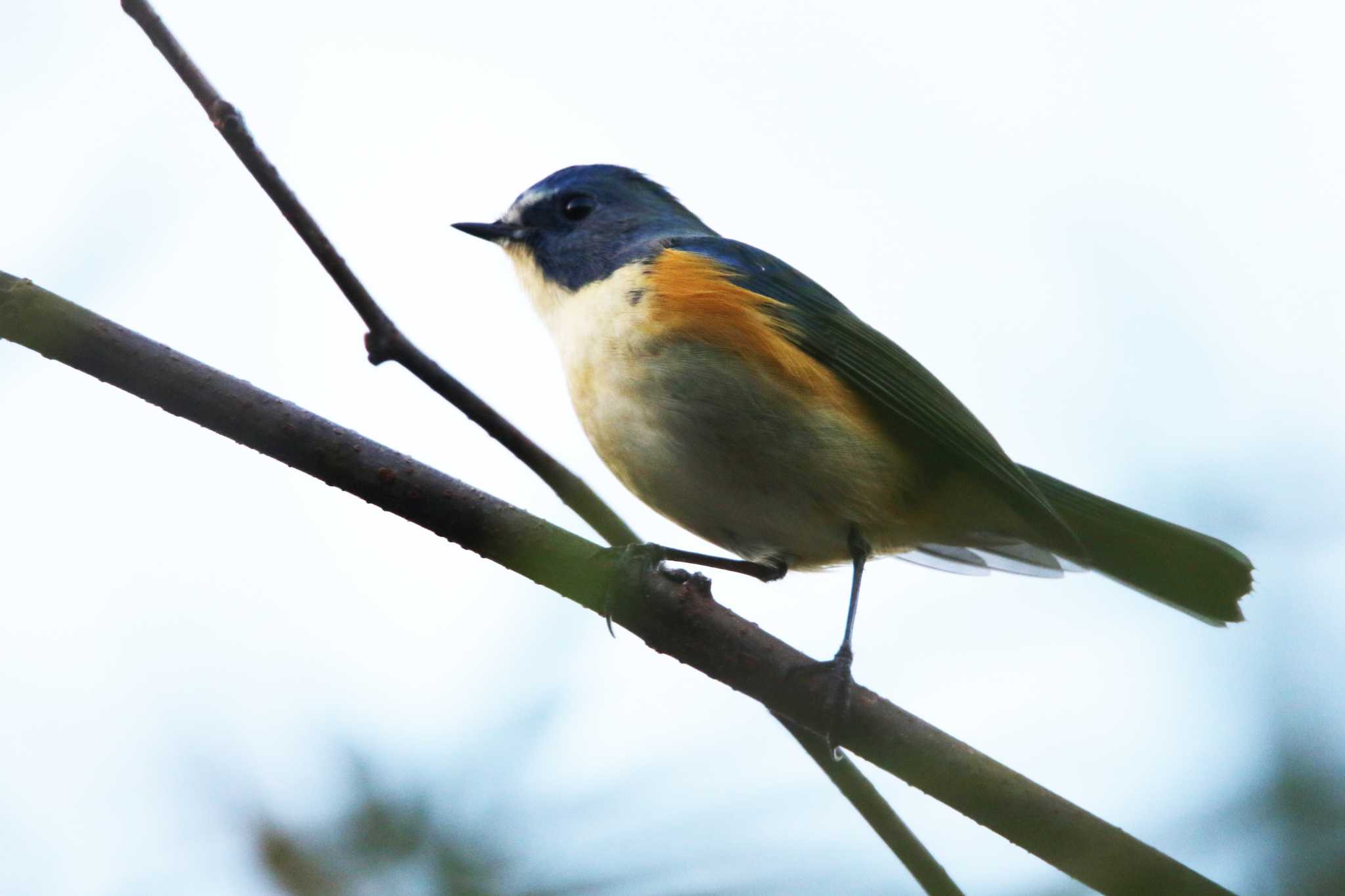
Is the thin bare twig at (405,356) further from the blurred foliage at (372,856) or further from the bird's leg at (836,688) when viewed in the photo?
the blurred foliage at (372,856)

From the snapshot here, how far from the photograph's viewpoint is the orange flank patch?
3994 mm

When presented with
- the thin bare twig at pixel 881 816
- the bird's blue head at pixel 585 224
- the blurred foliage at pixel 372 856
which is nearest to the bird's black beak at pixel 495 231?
the bird's blue head at pixel 585 224

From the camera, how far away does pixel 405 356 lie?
2.84 metres

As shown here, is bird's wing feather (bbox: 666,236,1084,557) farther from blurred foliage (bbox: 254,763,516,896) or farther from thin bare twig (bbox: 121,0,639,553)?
blurred foliage (bbox: 254,763,516,896)

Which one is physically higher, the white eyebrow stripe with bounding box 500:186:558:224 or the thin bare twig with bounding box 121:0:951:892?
the white eyebrow stripe with bounding box 500:186:558:224

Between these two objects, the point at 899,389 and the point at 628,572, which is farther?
the point at 899,389

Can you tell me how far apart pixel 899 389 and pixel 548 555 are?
1726 millimetres

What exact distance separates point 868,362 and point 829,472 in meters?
0.51

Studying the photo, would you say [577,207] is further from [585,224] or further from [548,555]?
[548,555]

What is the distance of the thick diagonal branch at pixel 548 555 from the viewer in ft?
8.66

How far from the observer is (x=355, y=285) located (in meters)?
2.78

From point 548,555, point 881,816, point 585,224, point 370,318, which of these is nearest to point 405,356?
point 370,318

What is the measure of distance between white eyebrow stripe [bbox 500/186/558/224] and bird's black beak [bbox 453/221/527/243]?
0.04 metres

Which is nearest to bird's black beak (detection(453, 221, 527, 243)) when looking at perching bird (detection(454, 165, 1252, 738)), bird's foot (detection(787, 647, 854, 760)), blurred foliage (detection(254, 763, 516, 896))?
perching bird (detection(454, 165, 1252, 738))
